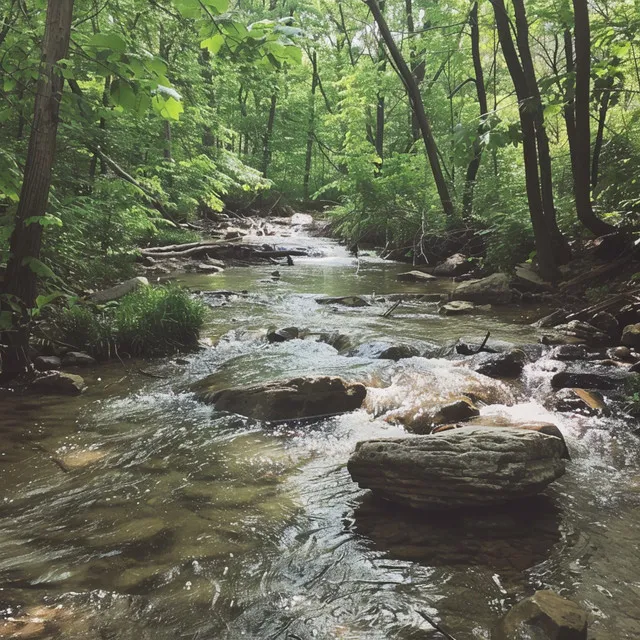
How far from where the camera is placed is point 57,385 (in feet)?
19.3

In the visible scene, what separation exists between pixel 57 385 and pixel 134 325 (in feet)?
5.80

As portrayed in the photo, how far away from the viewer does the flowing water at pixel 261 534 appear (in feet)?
8.14

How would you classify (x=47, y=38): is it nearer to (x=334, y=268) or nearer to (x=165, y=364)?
(x=165, y=364)

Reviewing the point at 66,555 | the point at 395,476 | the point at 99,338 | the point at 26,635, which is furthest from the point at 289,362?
the point at 26,635

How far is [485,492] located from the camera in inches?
128

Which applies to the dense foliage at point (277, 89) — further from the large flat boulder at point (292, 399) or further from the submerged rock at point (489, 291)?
the large flat boulder at point (292, 399)

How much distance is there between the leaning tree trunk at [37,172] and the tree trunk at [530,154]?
7.66m

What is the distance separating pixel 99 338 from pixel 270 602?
5.57m

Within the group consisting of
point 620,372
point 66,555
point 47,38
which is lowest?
point 66,555

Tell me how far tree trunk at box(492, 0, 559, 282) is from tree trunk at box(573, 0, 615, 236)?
30.6 inches

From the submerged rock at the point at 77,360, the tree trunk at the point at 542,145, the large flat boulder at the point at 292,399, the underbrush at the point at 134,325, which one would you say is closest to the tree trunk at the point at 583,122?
the tree trunk at the point at 542,145

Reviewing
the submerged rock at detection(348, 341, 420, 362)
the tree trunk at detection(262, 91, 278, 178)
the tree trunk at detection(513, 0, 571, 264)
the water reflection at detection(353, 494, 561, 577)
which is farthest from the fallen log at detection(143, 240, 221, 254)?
the tree trunk at detection(262, 91, 278, 178)

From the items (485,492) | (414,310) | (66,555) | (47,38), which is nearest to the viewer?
(66,555)

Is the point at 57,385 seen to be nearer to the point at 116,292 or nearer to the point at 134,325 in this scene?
the point at 134,325
